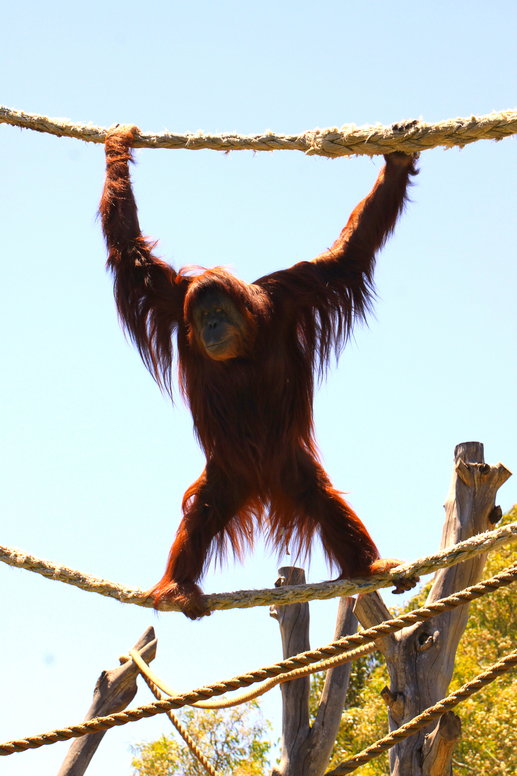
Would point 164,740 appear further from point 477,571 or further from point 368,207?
point 368,207

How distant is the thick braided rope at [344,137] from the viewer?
315cm

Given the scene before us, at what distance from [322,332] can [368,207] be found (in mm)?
732

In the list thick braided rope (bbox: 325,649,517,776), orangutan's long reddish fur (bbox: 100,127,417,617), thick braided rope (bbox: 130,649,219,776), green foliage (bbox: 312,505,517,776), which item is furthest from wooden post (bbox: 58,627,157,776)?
green foliage (bbox: 312,505,517,776)

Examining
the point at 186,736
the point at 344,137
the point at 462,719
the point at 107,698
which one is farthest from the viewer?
the point at 462,719

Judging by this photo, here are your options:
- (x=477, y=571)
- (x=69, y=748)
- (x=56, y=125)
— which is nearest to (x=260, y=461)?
(x=477, y=571)

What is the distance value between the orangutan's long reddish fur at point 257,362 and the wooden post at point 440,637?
0.73m

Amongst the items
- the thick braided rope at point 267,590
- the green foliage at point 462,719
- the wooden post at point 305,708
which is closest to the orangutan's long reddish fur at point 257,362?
the thick braided rope at point 267,590

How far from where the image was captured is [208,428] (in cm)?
425

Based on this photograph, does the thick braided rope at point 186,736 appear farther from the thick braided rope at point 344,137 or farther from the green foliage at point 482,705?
the green foliage at point 482,705

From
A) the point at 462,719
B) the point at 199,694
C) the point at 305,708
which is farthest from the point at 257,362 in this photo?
the point at 462,719

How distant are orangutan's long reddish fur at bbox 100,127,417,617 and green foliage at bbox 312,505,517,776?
21.1 ft

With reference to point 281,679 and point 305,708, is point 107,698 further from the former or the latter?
point 281,679

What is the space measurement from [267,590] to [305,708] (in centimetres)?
210

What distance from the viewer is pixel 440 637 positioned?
427cm
